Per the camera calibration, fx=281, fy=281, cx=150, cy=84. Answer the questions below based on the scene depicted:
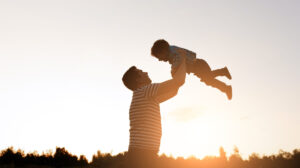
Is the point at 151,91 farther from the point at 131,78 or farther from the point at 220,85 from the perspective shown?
the point at 220,85

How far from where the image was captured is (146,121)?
3250 mm

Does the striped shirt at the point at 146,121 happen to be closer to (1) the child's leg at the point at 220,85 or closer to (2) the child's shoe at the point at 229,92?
(1) the child's leg at the point at 220,85

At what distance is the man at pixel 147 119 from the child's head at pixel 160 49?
70.3 inches

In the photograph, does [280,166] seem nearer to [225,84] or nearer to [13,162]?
[225,84]

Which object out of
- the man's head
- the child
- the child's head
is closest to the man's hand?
the man's head

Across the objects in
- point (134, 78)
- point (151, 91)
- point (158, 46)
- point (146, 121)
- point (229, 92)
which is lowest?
point (146, 121)

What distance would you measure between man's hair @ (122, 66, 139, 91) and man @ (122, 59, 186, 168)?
0.31m

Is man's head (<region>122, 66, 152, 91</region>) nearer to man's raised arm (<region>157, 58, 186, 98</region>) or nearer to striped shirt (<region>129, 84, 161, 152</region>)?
striped shirt (<region>129, 84, 161, 152</region>)

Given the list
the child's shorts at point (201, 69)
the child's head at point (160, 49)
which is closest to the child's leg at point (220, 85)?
the child's shorts at point (201, 69)

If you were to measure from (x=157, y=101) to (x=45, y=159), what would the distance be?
457 inches

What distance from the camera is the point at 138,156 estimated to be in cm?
313

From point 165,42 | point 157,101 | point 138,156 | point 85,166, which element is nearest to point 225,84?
point 165,42

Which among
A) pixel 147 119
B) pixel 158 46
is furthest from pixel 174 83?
pixel 158 46

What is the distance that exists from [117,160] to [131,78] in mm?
9361
